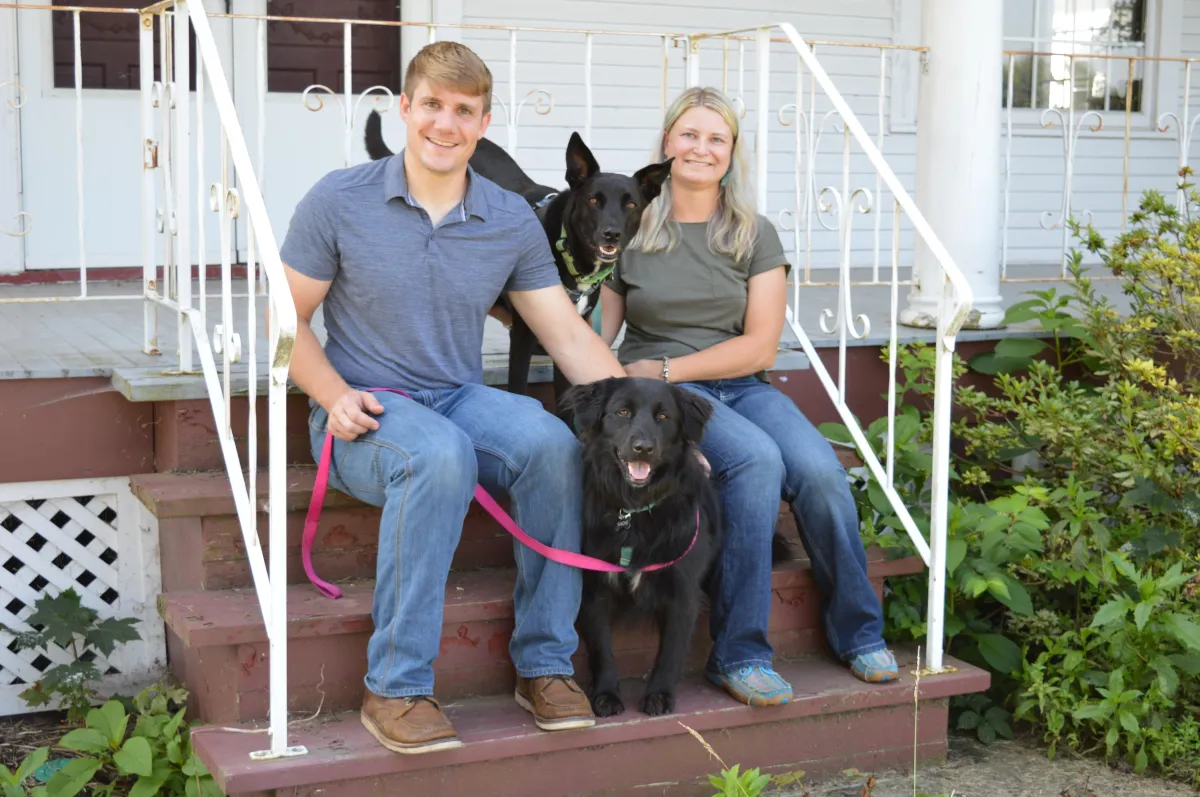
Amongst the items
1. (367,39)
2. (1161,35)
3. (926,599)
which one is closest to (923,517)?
(926,599)

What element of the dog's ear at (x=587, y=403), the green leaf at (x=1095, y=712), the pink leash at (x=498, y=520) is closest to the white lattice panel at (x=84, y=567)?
the pink leash at (x=498, y=520)

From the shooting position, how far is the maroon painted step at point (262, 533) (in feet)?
9.53

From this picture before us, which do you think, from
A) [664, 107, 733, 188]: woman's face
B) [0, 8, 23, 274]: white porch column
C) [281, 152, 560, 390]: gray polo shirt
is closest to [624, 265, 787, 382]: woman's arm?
[664, 107, 733, 188]: woman's face

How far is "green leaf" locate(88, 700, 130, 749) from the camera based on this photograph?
2.88 metres

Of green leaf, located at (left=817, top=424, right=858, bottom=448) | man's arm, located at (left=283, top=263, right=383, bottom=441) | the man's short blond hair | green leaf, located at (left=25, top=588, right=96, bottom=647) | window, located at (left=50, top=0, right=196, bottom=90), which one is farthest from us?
window, located at (left=50, top=0, right=196, bottom=90)

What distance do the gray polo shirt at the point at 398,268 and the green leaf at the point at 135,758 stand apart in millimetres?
908

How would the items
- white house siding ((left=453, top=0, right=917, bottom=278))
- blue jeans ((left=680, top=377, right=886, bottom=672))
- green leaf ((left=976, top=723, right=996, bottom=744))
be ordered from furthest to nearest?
white house siding ((left=453, top=0, right=917, bottom=278)) < green leaf ((left=976, top=723, right=996, bottom=744)) < blue jeans ((left=680, top=377, right=886, bottom=672))

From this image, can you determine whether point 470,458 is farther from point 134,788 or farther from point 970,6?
point 970,6

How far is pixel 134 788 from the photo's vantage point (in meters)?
2.80

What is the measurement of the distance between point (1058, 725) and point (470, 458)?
1.61m

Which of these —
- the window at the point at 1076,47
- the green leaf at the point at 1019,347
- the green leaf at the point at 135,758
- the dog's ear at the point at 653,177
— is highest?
the window at the point at 1076,47

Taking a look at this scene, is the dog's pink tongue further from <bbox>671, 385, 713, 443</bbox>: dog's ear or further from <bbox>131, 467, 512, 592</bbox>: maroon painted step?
<bbox>131, 467, 512, 592</bbox>: maroon painted step

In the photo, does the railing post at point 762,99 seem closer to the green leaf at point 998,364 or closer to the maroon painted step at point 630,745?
the green leaf at point 998,364

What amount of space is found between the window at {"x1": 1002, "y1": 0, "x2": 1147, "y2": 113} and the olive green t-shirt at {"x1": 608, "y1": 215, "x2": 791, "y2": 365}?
14.7ft
